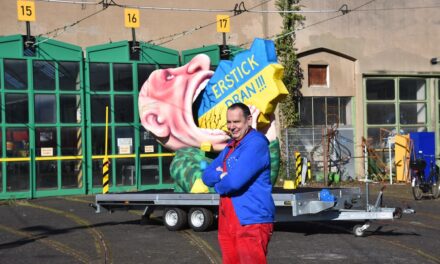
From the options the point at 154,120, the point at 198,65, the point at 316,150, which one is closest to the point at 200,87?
the point at 198,65

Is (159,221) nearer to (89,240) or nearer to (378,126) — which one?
(89,240)

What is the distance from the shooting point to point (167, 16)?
22625mm

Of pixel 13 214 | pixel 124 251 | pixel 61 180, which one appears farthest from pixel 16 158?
pixel 124 251

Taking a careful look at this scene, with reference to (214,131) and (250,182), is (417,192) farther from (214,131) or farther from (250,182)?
(250,182)

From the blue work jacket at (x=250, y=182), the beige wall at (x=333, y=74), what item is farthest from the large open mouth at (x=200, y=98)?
the beige wall at (x=333, y=74)

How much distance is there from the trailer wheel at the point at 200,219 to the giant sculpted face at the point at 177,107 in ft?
4.80

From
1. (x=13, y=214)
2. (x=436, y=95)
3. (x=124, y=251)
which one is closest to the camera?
(x=124, y=251)

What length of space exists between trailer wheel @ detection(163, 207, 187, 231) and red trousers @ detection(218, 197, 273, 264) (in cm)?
681

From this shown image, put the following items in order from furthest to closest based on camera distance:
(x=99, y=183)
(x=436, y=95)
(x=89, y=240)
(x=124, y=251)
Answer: (x=436, y=95) → (x=99, y=183) → (x=89, y=240) → (x=124, y=251)

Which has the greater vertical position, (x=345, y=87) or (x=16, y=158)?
(x=345, y=87)

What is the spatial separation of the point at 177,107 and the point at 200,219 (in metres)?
2.55

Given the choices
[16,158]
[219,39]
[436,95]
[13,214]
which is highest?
[219,39]

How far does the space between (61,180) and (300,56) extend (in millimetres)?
10526

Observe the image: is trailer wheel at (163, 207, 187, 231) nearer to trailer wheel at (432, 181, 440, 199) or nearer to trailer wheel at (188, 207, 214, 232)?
trailer wheel at (188, 207, 214, 232)
